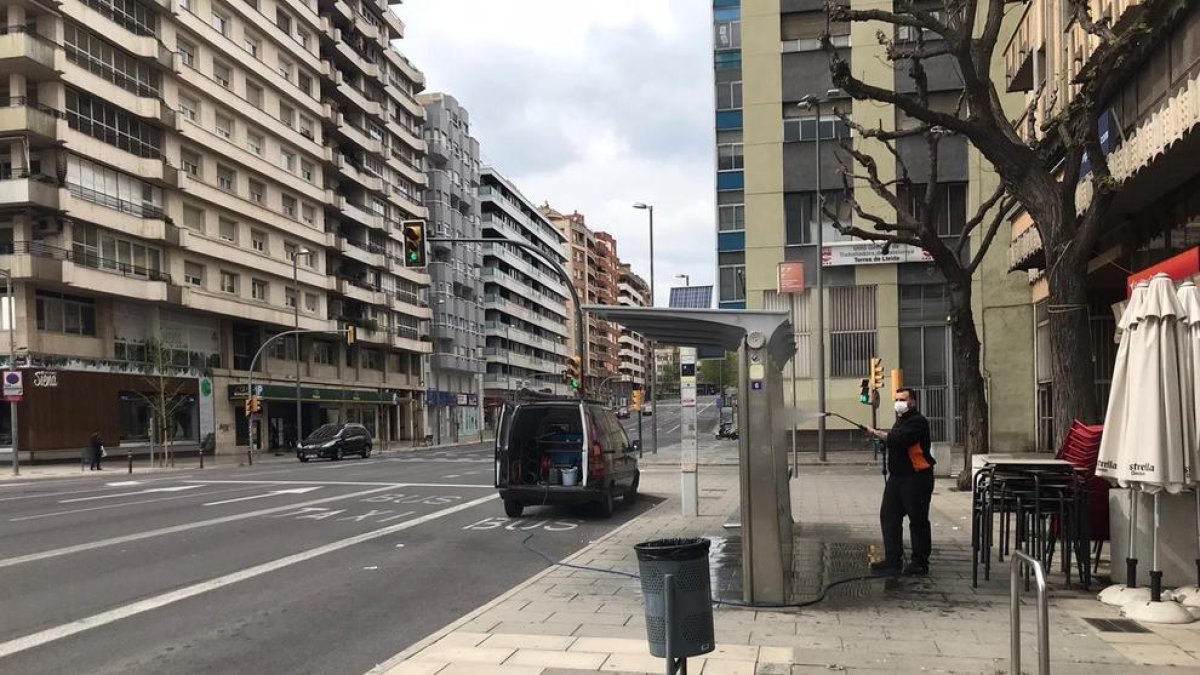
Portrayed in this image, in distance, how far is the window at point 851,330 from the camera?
110 ft

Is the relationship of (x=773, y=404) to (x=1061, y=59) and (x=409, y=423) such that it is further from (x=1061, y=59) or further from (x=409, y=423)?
(x=409, y=423)

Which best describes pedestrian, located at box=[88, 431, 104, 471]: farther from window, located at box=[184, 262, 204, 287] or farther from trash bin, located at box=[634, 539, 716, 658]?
trash bin, located at box=[634, 539, 716, 658]

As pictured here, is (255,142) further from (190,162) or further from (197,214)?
(197,214)

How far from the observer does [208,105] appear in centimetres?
4519

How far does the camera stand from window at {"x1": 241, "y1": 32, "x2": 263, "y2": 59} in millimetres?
48691

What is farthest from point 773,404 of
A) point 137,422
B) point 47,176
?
point 137,422

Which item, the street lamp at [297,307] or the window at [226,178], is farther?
the street lamp at [297,307]

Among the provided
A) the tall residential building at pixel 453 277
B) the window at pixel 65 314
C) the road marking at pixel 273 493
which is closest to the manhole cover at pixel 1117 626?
the road marking at pixel 273 493

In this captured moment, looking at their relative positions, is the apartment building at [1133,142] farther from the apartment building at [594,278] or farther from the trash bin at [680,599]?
the apartment building at [594,278]

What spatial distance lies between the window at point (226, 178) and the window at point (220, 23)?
7341 millimetres

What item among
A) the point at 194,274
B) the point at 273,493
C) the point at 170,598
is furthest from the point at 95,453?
the point at 170,598

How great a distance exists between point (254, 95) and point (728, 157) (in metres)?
28.3

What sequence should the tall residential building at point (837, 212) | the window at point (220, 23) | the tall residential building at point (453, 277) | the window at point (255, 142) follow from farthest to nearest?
the tall residential building at point (453, 277) < the window at point (255, 142) < the window at point (220, 23) < the tall residential building at point (837, 212)

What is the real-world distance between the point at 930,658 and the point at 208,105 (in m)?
47.9
